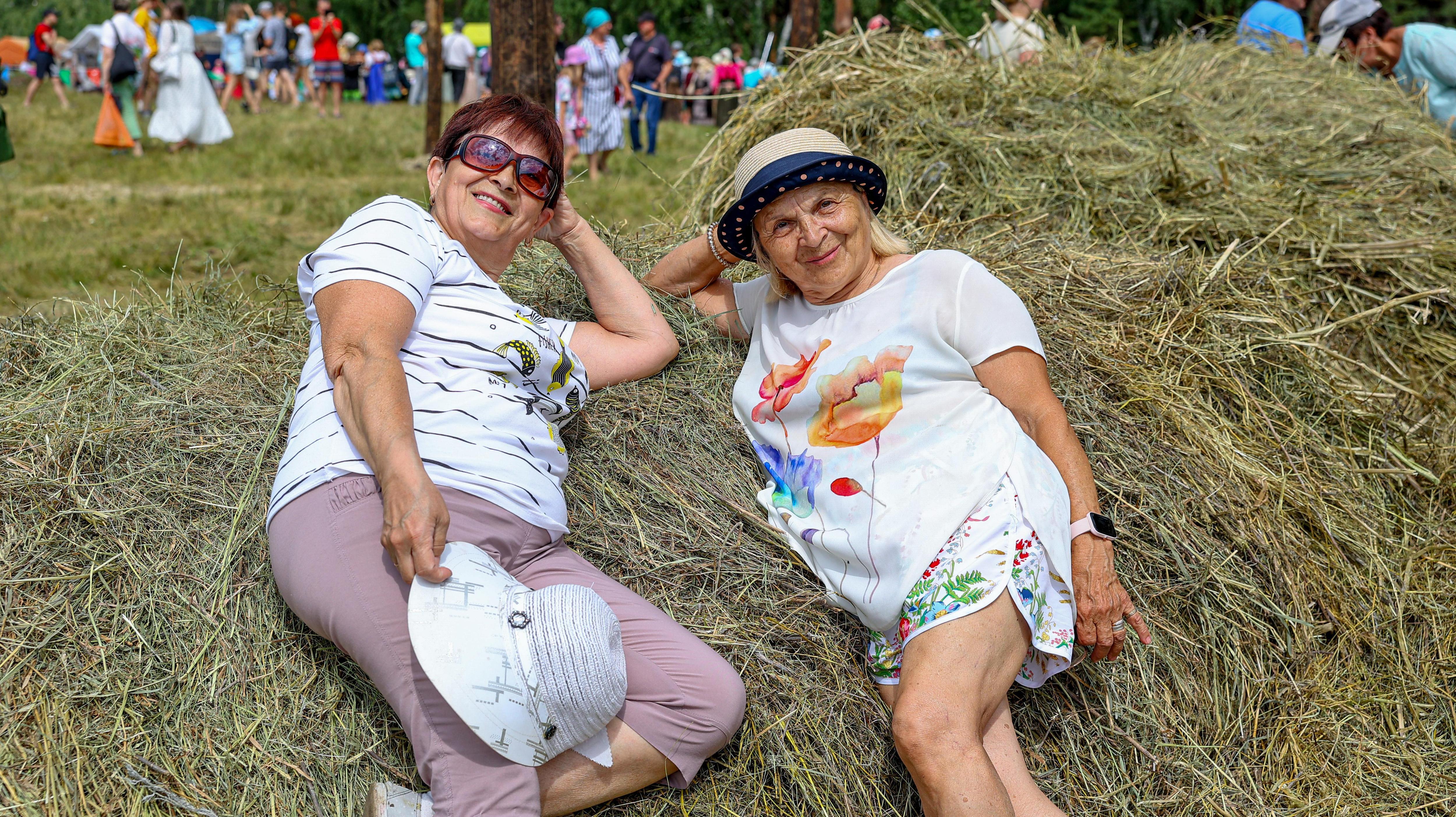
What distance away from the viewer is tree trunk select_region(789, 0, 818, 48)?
743 centimetres

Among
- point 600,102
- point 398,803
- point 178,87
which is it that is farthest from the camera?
point 178,87

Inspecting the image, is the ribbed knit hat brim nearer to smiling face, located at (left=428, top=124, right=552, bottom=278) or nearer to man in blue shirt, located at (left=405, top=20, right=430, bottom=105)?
smiling face, located at (left=428, top=124, right=552, bottom=278)

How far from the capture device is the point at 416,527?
188cm

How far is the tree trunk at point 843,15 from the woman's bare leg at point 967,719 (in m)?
6.37

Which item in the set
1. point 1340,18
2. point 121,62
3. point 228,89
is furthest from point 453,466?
point 228,89

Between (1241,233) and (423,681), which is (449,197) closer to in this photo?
(423,681)

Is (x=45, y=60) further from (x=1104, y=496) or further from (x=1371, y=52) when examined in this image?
(x=1104, y=496)

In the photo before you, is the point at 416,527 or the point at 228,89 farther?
the point at 228,89

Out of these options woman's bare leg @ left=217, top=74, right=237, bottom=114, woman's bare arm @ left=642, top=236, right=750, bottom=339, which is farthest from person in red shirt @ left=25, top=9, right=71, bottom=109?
woman's bare arm @ left=642, top=236, right=750, bottom=339

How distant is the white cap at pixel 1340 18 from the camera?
22.6ft

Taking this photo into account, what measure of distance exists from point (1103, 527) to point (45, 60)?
988 inches

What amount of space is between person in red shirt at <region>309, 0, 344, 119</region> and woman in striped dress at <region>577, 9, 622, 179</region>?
8274 millimetres

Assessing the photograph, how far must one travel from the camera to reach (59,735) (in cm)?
204

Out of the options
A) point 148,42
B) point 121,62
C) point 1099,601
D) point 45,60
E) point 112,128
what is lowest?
point 45,60
